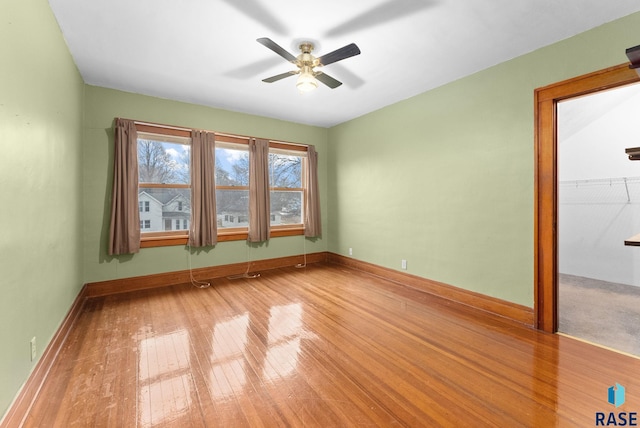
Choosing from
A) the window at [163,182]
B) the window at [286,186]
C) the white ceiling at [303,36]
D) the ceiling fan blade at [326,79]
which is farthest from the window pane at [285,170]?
the ceiling fan blade at [326,79]

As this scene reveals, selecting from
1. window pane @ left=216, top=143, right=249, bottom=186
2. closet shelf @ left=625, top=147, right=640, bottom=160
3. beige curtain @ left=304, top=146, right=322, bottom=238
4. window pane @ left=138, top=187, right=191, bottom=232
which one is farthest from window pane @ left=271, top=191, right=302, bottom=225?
closet shelf @ left=625, top=147, right=640, bottom=160

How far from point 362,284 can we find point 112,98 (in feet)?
13.9

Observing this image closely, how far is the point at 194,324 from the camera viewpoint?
2703mm

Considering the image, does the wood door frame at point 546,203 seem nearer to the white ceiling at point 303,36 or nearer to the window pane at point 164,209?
the white ceiling at point 303,36

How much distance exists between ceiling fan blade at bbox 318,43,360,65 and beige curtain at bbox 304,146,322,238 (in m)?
2.78

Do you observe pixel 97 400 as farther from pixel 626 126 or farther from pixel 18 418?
pixel 626 126

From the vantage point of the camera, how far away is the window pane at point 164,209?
3873 millimetres

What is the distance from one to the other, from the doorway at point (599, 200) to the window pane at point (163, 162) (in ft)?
17.3

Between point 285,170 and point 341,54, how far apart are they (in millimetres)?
3031

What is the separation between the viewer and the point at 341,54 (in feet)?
7.38

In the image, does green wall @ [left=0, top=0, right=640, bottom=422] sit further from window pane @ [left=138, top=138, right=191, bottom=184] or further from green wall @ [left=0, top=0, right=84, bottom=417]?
window pane @ [left=138, top=138, right=191, bottom=184]

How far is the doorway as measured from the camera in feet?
12.5

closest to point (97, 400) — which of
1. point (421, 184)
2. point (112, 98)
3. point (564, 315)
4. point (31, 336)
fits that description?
point (31, 336)

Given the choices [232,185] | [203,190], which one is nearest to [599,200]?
[232,185]
